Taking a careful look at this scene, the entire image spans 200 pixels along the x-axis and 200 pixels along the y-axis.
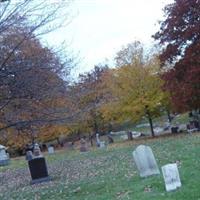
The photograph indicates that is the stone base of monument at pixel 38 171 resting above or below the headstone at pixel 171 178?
above

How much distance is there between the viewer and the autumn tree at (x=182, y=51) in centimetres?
3531

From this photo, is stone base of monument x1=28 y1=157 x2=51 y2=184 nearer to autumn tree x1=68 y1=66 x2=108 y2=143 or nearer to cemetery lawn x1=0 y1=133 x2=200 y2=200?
cemetery lawn x1=0 y1=133 x2=200 y2=200

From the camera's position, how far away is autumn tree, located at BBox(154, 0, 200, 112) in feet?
116

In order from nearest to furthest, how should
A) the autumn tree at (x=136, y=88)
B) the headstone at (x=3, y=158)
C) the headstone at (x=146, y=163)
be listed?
the headstone at (x=146, y=163) < the headstone at (x=3, y=158) < the autumn tree at (x=136, y=88)

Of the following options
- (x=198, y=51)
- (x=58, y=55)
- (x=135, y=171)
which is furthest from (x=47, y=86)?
(x=198, y=51)

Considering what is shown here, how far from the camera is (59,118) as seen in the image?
1441cm

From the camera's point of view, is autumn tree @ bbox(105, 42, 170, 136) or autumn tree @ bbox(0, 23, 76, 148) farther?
autumn tree @ bbox(105, 42, 170, 136)

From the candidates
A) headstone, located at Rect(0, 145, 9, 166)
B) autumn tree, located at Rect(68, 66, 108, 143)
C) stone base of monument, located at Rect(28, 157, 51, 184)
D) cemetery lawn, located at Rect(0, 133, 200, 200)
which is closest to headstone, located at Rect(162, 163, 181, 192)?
cemetery lawn, located at Rect(0, 133, 200, 200)

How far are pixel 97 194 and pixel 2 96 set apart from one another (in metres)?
3.44

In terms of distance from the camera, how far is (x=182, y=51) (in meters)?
37.0

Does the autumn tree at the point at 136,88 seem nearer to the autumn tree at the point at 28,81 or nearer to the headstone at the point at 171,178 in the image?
the autumn tree at the point at 28,81

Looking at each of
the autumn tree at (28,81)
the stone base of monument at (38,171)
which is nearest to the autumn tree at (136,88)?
the stone base of monument at (38,171)

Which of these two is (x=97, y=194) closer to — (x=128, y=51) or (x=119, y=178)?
(x=119, y=178)

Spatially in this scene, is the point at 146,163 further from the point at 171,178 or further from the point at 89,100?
the point at 89,100
